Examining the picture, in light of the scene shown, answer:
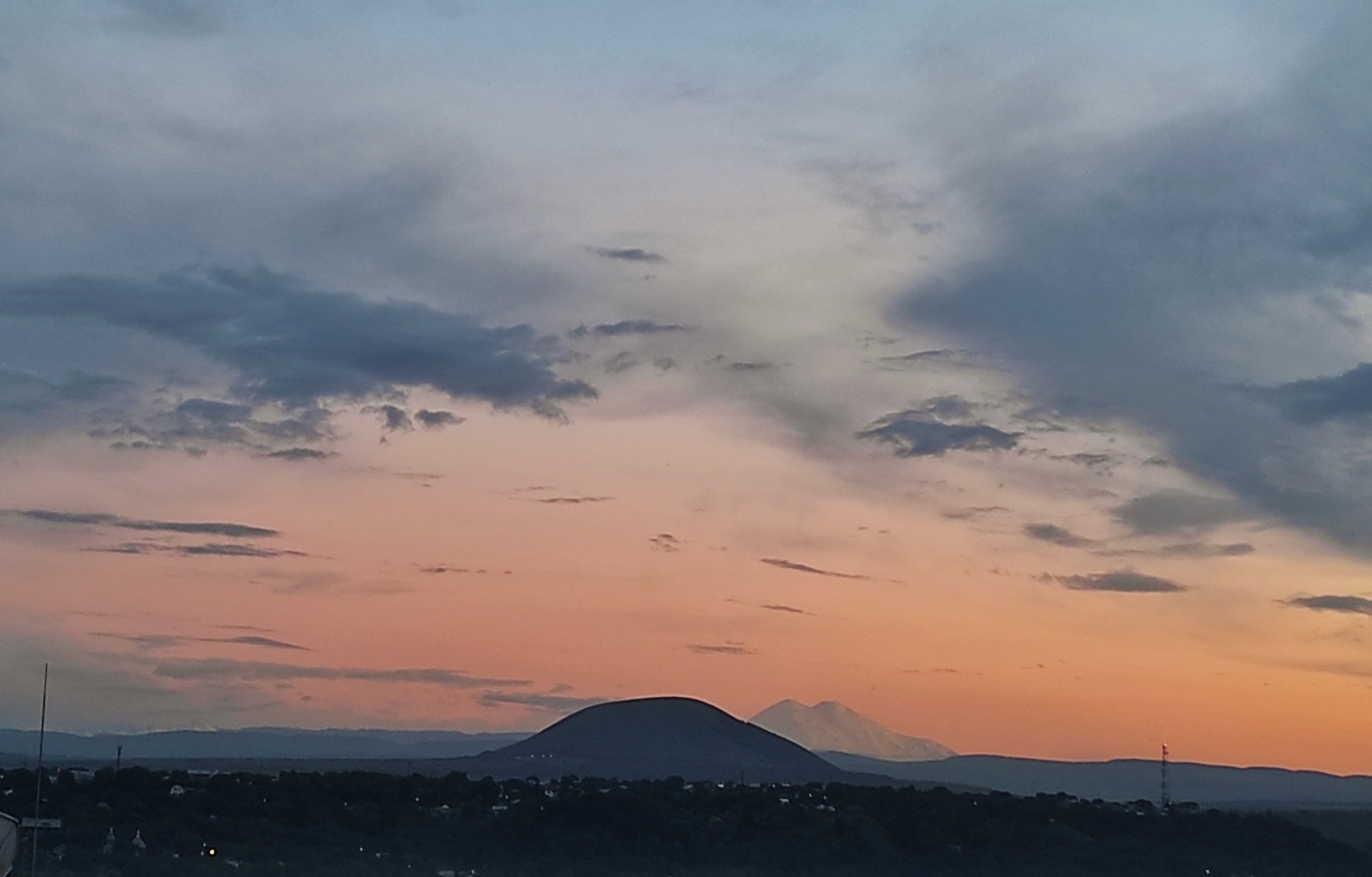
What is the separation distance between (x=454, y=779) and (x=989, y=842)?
142ft

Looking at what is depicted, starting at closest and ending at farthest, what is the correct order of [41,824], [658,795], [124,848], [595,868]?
1. [41,824]
2. [124,848]
3. [595,868]
4. [658,795]

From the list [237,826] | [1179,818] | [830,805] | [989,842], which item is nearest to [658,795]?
Result: [830,805]

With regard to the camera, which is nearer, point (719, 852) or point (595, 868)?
point (595, 868)

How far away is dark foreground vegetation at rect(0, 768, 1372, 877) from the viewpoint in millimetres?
91875

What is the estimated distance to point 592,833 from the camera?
349 feet

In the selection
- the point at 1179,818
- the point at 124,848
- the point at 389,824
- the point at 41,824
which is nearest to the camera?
the point at 41,824

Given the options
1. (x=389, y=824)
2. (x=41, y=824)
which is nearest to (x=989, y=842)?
(x=389, y=824)

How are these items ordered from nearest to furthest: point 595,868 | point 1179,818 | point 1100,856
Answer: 1. point 595,868
2. point 1100,856
3. point 1179,818

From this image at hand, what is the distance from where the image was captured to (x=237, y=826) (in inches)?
3861

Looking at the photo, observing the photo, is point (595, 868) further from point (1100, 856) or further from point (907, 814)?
point (1100, 856)

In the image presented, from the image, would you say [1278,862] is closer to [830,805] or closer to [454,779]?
[830,805]

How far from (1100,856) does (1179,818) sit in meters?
22.4

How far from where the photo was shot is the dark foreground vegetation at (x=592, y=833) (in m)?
91.9

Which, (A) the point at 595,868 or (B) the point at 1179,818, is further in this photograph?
(B) the point at 1179,818
